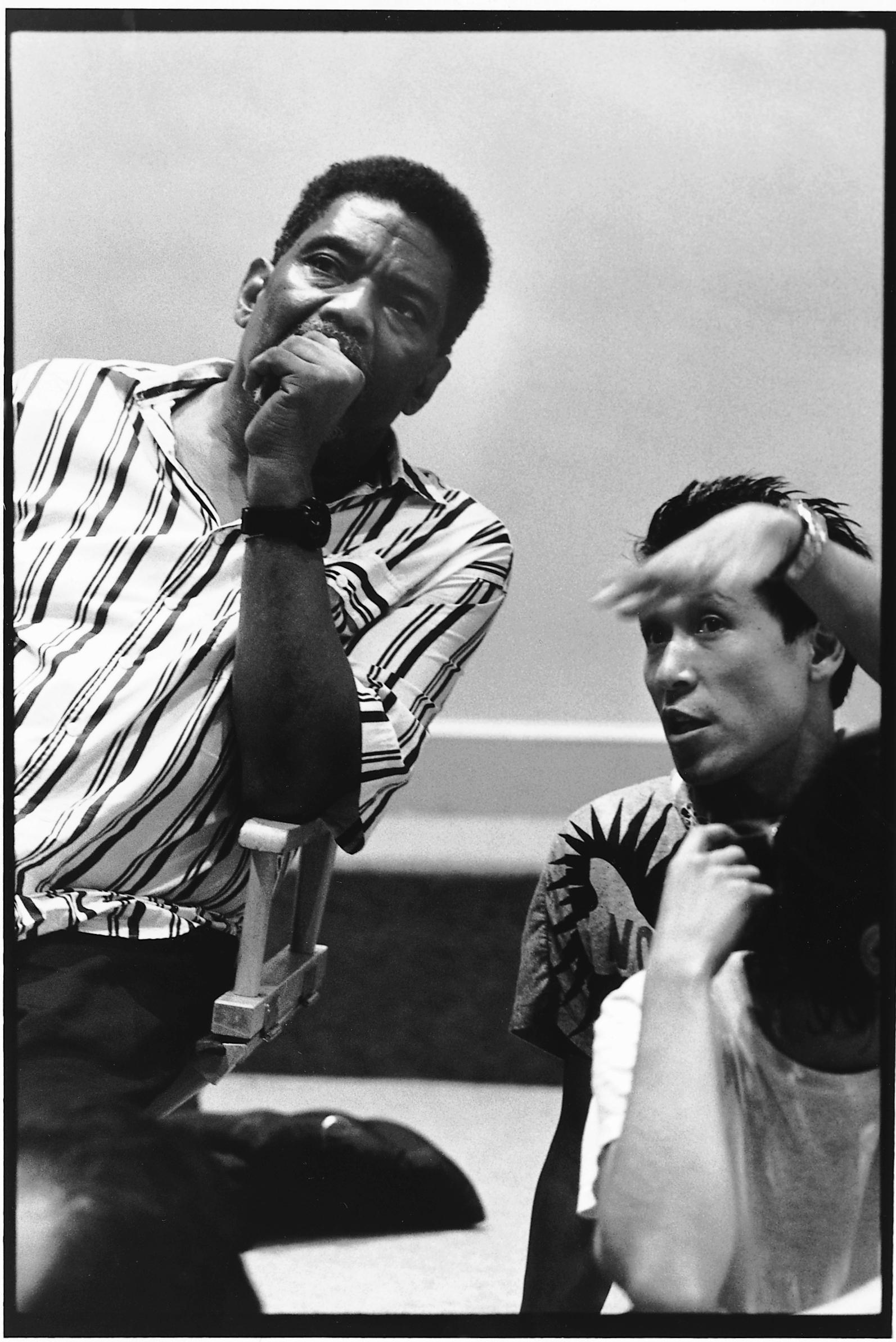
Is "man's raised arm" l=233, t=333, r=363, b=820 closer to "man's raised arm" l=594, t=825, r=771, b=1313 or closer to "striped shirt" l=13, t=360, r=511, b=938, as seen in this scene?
"striped shirt" l=13, t=360, r=511, b=938

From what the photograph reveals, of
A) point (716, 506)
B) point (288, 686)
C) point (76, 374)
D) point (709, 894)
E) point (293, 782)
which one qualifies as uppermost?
point (76, 374)

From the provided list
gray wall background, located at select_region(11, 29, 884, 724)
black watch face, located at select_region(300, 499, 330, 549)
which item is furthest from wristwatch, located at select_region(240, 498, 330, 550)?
gray wall background, located at select_region(11, 29, 884, 724)

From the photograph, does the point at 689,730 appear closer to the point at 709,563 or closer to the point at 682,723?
the point at 682,723

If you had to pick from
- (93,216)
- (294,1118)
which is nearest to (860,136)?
(93,216)

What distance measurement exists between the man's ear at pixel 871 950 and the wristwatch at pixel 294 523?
901 mm

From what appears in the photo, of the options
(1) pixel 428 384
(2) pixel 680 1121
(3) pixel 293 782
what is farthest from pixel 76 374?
(2) pixel 680 1121

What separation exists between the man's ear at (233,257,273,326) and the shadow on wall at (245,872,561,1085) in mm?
774

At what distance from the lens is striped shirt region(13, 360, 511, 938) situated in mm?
1827

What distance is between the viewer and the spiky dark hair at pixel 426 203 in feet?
6.12

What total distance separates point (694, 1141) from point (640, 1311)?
28 cm

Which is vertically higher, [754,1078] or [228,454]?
[228,454]

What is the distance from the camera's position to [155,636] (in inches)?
73.0

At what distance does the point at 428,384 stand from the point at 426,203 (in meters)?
0.24

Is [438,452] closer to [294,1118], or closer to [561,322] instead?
[561,322]
